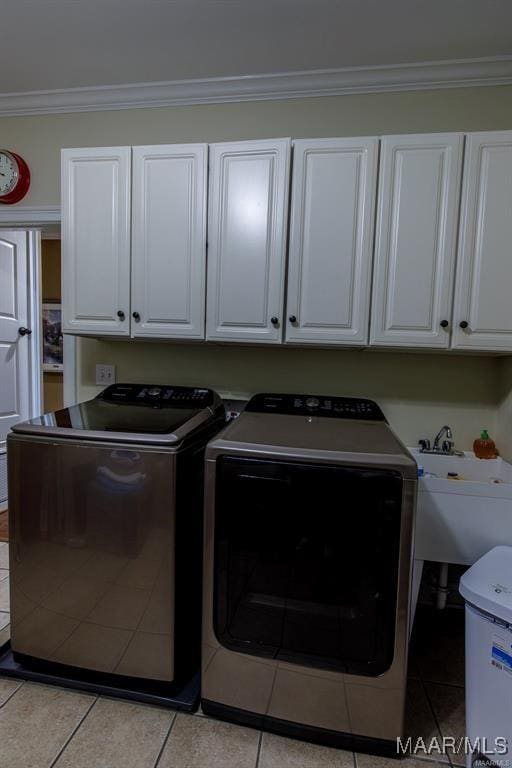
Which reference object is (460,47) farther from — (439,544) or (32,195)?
(32,195)

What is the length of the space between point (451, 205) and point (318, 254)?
563mm

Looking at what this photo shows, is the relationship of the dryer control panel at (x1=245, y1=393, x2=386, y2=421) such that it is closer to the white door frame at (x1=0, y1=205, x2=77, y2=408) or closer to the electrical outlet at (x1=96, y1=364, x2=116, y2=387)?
the electrical outlet at (x1=96, y1=364, x2=116, y2=387)

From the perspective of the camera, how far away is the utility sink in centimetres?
153

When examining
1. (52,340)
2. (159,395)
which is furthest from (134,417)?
(52,340)

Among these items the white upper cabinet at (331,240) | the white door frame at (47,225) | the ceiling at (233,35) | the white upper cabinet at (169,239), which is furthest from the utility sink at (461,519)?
the white door frame at (47,225)

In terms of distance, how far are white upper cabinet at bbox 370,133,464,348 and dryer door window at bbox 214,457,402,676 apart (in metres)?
0.78

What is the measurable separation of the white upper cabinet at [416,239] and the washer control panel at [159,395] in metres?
0.87

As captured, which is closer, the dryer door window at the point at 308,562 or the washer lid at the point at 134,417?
the dryer door window at the point at 308,562

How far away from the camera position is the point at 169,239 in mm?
1869

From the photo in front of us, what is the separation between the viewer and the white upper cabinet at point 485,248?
1637 millimetres

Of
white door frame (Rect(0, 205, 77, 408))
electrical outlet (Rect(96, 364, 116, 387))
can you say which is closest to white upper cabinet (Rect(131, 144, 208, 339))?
electrical outlet (Rect(96, 364, 116, 387))

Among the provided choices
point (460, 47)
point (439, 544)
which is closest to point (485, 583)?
point (439, 544)

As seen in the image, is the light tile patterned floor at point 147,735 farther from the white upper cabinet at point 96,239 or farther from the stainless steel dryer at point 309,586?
the white upper cabinet at point 96,239

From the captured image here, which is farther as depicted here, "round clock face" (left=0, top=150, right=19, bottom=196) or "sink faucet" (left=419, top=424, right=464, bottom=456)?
"round clock face" (left=0, top=150, right=19, bottom=196)
